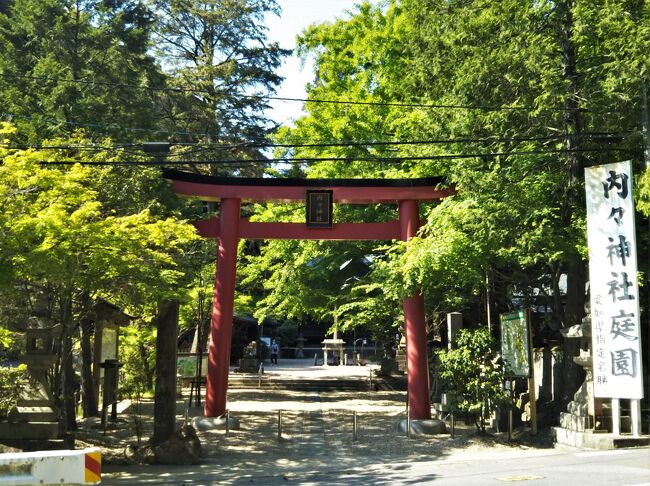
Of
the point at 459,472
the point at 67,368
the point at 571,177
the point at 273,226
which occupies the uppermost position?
the point at 571,177

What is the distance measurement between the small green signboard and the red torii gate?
92.3 inches

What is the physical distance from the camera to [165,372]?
14.7 metres

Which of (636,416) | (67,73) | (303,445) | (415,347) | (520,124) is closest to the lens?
(636,416)

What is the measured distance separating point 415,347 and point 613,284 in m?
5.72

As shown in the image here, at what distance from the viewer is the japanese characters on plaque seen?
41.2ft

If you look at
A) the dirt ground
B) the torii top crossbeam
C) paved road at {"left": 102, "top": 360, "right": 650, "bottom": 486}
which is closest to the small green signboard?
the dirt ground

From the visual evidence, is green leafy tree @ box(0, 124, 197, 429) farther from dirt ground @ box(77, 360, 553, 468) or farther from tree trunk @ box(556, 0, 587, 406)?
tree trunk @ box(556, 0, 587, 406)

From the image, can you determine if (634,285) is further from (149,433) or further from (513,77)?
(149,433)

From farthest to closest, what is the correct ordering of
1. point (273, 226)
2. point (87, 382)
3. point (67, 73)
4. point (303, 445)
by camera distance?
point (67, 73) → point (87, 382) → point (273, 226) → point (303, 445)

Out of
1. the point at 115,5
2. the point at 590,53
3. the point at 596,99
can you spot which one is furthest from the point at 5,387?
the point at 115,5

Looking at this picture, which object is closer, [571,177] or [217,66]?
[571,177]

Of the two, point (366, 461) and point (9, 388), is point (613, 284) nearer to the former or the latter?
point (366, 461)

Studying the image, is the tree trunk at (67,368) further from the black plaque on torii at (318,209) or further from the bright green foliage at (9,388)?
the black plaque on torii at (318,209)

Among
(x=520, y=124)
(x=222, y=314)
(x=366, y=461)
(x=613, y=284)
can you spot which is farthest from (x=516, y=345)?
(x=222, y=314)
